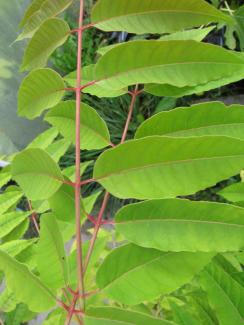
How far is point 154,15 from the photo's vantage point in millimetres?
421

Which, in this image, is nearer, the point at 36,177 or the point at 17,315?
the point at 36,177

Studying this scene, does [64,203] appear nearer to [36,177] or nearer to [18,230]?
[36,177]

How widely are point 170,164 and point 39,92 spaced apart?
0.18 meters

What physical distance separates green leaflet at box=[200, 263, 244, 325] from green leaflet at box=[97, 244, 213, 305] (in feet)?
0.28

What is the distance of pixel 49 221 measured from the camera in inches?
15.1

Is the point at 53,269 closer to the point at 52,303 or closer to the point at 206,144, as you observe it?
the point at 52,303

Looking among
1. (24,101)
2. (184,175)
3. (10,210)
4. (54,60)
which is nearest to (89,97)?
(54,60)

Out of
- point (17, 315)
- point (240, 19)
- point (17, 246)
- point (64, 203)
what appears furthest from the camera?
point (240, 19)

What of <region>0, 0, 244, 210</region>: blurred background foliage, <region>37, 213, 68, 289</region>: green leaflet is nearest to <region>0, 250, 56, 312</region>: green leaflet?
<region>37, 213, 68, 289</region>: green leaflet

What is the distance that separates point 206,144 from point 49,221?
0.16 meters

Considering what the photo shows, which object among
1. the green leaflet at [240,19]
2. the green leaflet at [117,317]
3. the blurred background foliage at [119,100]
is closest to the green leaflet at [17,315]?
the green leaflet at [117,317]

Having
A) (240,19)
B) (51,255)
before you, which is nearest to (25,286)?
(51,255)

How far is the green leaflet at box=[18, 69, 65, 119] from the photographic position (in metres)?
0.43

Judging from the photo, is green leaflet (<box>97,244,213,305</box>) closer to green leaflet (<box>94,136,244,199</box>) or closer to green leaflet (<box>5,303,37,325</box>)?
green leaflet (<box>94,136,244,199</box>)
